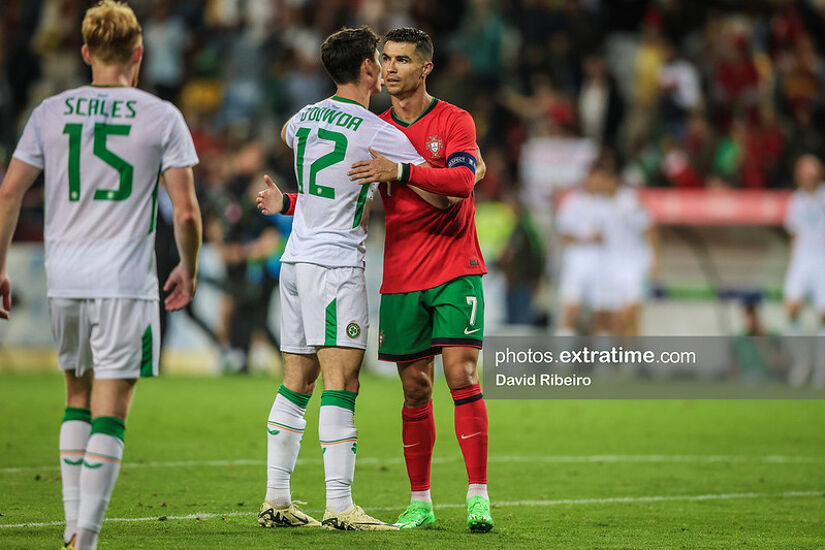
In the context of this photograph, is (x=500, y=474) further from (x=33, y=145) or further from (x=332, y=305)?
(x=33, y=145)

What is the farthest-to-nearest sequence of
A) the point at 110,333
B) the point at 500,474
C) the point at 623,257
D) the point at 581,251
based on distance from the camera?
1. the point at 581,251
2. the point at 623,257
3. the point at 500,474
4. the point at 110,333

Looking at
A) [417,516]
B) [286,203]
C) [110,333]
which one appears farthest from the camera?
[286,203]

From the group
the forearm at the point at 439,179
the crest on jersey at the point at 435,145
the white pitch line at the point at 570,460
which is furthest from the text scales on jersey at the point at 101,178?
the white pitch line at the point at 570,460

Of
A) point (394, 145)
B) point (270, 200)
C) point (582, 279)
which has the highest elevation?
point (582, 279)

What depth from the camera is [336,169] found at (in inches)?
241

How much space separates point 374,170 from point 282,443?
1.44 meters

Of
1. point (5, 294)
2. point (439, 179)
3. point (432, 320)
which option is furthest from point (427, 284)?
point (5, 294)

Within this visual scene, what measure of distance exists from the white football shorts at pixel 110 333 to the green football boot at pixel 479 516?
189 cm

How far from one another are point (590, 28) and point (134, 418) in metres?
11.9

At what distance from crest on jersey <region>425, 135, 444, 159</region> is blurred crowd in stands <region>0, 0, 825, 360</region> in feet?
39.1

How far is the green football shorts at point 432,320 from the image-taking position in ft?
20.9

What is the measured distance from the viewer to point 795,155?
18.6 m

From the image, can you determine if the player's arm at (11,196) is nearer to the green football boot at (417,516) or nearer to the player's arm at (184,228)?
the player's arm at (184,228)

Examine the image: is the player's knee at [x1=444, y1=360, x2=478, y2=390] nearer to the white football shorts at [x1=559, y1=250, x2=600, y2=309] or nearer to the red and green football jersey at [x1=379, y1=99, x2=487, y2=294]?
the red and green football jersey at [x1=379, y1=99, x2=487, y2=294]
